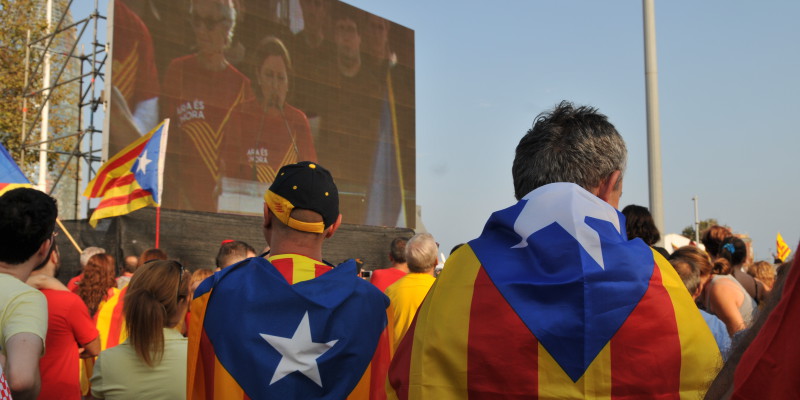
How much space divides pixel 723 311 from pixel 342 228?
30.3ft

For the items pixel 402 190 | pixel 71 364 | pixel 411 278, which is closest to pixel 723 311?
pixel 411 278

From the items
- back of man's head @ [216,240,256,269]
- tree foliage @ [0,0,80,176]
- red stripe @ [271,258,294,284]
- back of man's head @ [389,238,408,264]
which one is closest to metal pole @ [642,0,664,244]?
back of man's head @ [389,238,408,264]

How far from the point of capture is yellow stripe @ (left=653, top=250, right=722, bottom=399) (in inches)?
56.4

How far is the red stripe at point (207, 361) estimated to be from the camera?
7.20ft

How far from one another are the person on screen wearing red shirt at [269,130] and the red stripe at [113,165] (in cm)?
624

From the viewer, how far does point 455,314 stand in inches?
59.8

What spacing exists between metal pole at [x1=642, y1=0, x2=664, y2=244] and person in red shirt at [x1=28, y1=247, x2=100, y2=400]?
206 inches

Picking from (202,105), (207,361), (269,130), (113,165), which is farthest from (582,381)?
(269,130)

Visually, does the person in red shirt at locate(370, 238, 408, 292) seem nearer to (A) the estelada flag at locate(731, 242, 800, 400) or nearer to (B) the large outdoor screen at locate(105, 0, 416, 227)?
(A) the estelada flag at locate(731, 242, 800, 400)

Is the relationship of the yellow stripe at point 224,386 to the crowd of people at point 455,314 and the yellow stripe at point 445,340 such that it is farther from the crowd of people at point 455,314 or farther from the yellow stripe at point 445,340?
the yellow stripe at point 445,340

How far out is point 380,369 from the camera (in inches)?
91.7

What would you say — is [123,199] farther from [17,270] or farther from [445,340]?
[445,340]

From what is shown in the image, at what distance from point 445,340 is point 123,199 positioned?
822 centimetres

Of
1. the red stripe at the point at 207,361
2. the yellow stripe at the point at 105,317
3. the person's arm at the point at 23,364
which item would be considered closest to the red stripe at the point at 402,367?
the red stripe at the point at 207,361
